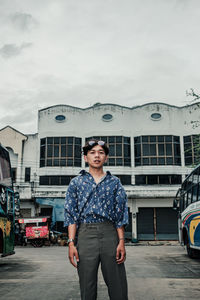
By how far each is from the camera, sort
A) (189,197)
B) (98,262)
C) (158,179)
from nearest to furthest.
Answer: (98,262) → (189,197) → (158,179)

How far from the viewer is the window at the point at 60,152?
2964cm

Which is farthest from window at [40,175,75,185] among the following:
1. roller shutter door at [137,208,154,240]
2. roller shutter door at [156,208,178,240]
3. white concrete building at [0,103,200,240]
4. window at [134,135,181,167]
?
roller shutter door at [156,208,178,240]

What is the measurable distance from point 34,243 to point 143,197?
1030 cm

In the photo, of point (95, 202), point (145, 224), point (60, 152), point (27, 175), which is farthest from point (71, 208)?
point (27, 175)

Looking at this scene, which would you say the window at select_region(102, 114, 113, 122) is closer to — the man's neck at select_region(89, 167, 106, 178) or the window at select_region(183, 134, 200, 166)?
the window at select_region(183, 134, 200, 166)

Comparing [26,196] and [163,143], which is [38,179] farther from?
[163,143]

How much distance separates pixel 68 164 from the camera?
29562 mm

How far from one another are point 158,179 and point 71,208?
2678 centimetres

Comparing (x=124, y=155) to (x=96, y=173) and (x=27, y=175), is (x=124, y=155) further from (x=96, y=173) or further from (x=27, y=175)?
(x=96, y=173)

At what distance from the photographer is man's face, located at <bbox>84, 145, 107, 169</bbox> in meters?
3.26

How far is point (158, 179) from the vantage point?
29.2m

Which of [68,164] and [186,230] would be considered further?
[68,164]

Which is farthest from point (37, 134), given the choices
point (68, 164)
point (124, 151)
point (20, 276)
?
point (20, 276)

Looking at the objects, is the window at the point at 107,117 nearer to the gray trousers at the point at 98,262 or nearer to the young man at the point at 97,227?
the young man at the point at 97,227
